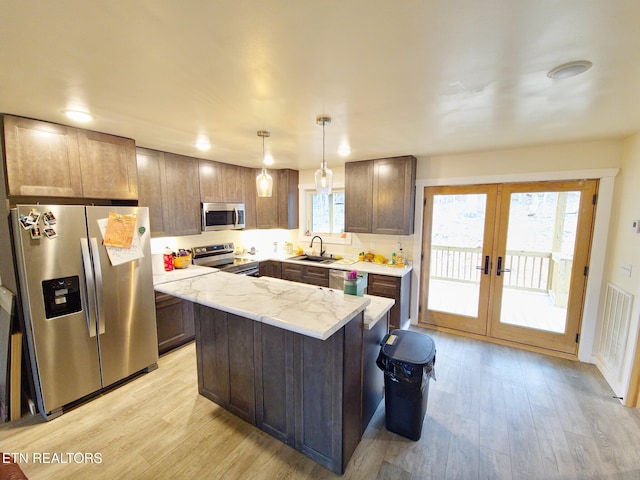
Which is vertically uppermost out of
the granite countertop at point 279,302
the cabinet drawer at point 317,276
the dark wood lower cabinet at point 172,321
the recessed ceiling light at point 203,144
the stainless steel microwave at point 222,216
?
the recessed ceiling light at point 203,144

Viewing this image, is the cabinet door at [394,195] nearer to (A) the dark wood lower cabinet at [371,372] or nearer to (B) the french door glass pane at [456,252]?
(B) the french door glass pane at [456,252]

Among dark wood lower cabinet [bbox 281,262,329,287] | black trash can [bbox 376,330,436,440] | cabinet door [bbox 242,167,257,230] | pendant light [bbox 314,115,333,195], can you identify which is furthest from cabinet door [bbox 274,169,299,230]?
black trash can [bbox 376,330,436,440]

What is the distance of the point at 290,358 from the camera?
1.80m

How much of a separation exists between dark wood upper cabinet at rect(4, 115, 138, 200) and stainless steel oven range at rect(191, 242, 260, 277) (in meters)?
1.25

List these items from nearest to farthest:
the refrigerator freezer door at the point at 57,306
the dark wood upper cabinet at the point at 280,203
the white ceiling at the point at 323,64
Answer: the white ceiling at the point at 323,64 → the refrigerator freezer door at the point at 57,306 → the dark wood upper cabinet at the point at 280,203

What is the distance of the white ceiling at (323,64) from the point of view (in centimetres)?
101

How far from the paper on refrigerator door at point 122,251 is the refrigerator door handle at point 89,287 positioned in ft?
0.48

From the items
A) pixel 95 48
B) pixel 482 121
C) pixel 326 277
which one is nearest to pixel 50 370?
pixel 95 48

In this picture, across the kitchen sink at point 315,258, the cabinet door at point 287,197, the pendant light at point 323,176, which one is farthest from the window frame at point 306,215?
the pendant light at point 323,176

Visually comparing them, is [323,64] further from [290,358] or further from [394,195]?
[394,195]

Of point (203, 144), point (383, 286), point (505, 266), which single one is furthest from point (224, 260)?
point (505, 266)

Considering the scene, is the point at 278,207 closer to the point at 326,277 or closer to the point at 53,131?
the point at 326,277

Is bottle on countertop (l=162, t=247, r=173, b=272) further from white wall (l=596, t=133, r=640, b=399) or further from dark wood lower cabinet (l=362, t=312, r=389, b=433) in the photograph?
white wall (l=596, t=133, r=640, b=399)

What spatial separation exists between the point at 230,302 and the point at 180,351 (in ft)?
6.47
